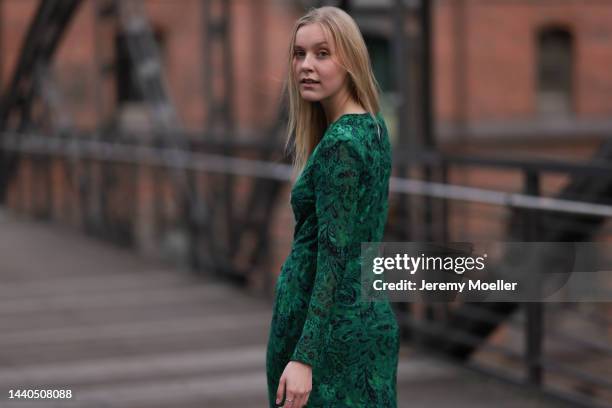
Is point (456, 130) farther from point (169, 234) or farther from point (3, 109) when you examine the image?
point (169, 234)

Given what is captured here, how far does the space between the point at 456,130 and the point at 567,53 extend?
2.81m

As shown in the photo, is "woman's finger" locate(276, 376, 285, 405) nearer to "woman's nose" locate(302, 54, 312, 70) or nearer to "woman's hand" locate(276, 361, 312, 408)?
"woman's hand" locate(276, 361, 312, 408)

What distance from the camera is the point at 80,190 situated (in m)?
10.2

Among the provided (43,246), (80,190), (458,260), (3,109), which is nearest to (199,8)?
(3,109)

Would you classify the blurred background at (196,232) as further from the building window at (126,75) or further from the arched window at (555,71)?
the arched window at (555,71)

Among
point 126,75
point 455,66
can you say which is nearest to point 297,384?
point 126,75

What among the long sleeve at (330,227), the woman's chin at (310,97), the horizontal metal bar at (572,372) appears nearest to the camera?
the long sleeve at (330,227)

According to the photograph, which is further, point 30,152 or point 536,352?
point 30,152

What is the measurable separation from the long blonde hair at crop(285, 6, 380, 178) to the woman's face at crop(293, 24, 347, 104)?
0.01m

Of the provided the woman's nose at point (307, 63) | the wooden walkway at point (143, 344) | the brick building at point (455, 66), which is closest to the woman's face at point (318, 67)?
the woman's nose at point (307, 63)

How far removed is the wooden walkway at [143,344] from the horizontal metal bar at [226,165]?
0.71m

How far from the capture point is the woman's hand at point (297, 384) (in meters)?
2.34

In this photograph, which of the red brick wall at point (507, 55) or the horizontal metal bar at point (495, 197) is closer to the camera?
the horizontal metal bar at point (495, 197)

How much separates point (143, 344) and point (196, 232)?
96.4 inches
